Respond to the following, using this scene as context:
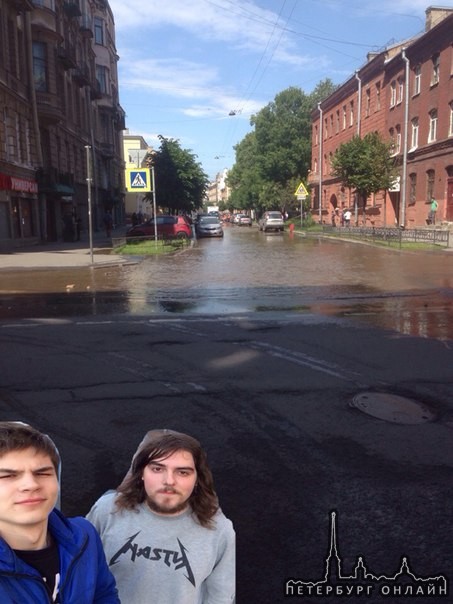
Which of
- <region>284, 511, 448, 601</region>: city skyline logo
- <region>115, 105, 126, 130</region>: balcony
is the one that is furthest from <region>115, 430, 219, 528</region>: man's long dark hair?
<region>115, 105, 126, 130</region>: balcony

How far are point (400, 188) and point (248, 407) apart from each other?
118 ft

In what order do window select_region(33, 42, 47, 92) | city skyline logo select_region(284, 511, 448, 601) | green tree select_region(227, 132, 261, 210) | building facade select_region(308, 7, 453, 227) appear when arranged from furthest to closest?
green tree select_region(227, 132, 261, 210)
building facade select_region(308, 7, 453, 227)
window select_region(33, 42, 47, 92)
city skyline logo select_region(284, 511, 448, 601)

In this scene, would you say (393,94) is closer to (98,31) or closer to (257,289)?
(98,31)

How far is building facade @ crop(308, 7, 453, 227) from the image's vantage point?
3259 centimetres

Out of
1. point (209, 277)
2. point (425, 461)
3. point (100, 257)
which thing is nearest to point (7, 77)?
point (100, 257)

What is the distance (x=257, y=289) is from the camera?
13.6 meters

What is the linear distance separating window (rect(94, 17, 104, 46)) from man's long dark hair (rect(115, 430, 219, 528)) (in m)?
55.3

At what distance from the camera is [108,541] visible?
2012mm

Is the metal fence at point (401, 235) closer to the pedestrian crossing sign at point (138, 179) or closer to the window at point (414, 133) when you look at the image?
the window at point (414, 133)

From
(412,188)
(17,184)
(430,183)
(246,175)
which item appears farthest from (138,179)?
(246,175)

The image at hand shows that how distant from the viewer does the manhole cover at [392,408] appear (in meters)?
4.83

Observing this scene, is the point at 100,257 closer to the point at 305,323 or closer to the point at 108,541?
the point at 305,323

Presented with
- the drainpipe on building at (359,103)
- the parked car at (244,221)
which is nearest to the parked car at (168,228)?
the drainpipe on building at (359,103)

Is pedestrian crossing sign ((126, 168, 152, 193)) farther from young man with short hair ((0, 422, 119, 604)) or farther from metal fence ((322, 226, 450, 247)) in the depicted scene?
young man with short hair ((0, 422, 119, 604))
